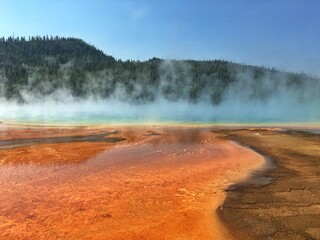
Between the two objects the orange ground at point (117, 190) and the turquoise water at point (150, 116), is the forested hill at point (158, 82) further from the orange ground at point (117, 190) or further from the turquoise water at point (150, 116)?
the orange ground at point (117, 190)

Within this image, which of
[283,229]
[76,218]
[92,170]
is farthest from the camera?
[92,170]

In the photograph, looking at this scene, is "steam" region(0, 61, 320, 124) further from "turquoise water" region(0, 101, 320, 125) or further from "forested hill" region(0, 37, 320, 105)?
"turquoise water" region(0, 101, 320, 125)

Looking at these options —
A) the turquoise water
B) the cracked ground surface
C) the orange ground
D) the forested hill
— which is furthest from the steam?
the cracked ground surface

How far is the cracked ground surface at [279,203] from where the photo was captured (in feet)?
19.1

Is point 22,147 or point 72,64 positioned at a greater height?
point 72,64

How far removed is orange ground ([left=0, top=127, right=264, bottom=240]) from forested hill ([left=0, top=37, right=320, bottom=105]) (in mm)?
50857

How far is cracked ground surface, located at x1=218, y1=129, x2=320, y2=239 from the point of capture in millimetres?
5809

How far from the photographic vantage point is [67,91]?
65.9 metres

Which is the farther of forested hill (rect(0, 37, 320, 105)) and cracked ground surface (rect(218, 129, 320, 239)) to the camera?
forested hill (rect(0, 37, 320, 105))

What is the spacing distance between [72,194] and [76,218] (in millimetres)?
1386

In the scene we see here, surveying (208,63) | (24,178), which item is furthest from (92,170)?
(208,63)

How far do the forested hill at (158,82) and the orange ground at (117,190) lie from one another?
50857 mm

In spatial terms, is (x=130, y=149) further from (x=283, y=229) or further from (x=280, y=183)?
(x=283, y=229)

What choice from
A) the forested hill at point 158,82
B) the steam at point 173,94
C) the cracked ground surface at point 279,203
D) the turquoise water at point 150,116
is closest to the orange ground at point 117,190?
the cracked ground surface at point 279,203
